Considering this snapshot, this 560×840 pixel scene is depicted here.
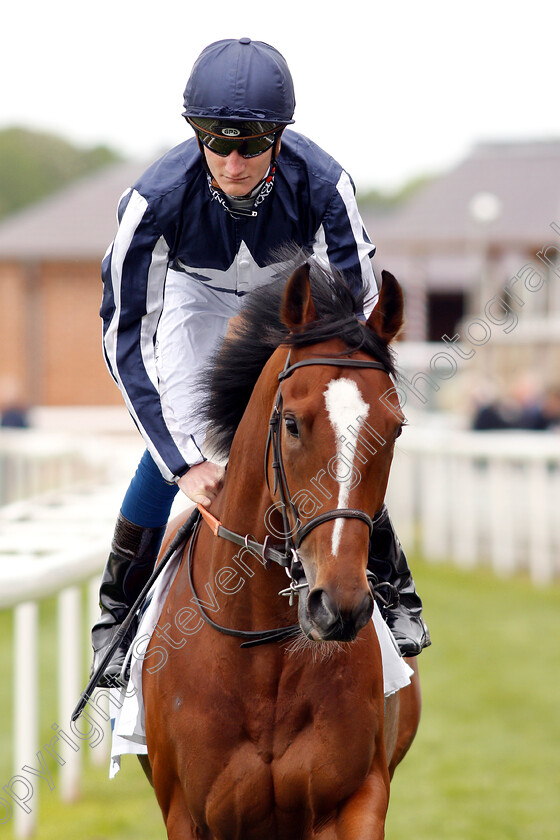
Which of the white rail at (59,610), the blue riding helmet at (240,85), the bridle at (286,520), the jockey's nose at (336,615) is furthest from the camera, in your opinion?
the white rail at (59,610)

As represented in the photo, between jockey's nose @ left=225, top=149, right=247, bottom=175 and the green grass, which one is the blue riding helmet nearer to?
jockey's nose @ left=225, top=149, right=247, bottom=175

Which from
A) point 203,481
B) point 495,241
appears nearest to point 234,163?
point 203,481

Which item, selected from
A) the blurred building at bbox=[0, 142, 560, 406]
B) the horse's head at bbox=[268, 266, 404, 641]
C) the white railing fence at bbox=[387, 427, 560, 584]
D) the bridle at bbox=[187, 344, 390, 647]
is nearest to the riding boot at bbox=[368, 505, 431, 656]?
the bridle at bbox=[187, 344, 390, 647]

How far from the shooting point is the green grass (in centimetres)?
487

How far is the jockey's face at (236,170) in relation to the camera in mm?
3008

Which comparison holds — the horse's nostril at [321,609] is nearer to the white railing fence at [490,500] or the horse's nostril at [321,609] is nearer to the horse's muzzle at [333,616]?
the horse's muzzle at [333,616]

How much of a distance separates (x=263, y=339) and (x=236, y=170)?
49 centimetres

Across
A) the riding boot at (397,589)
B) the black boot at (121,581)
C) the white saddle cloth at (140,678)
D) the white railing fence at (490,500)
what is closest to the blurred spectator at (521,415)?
the white railing fence at (490,500)

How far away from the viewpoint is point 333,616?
7.64ft

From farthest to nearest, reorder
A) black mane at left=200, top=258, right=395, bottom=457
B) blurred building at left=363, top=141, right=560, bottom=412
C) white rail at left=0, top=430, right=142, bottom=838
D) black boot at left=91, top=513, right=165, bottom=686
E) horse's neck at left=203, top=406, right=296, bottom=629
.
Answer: blurred building at left=363, top=141, right=560, bottom=412 → white rail at left=0, top=430, right=142, bottom=838 → black boot at left=91, top=513, right=165, bottom=686 → horse's neck at left=203, top=406, right=296, bottom=629 → black mane at left=200, top=258, right=395, bottom=457

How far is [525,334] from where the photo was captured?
659 inches

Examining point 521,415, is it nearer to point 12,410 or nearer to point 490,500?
point 490,500

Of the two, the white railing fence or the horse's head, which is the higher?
the horse's head

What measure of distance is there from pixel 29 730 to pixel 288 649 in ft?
6.99
